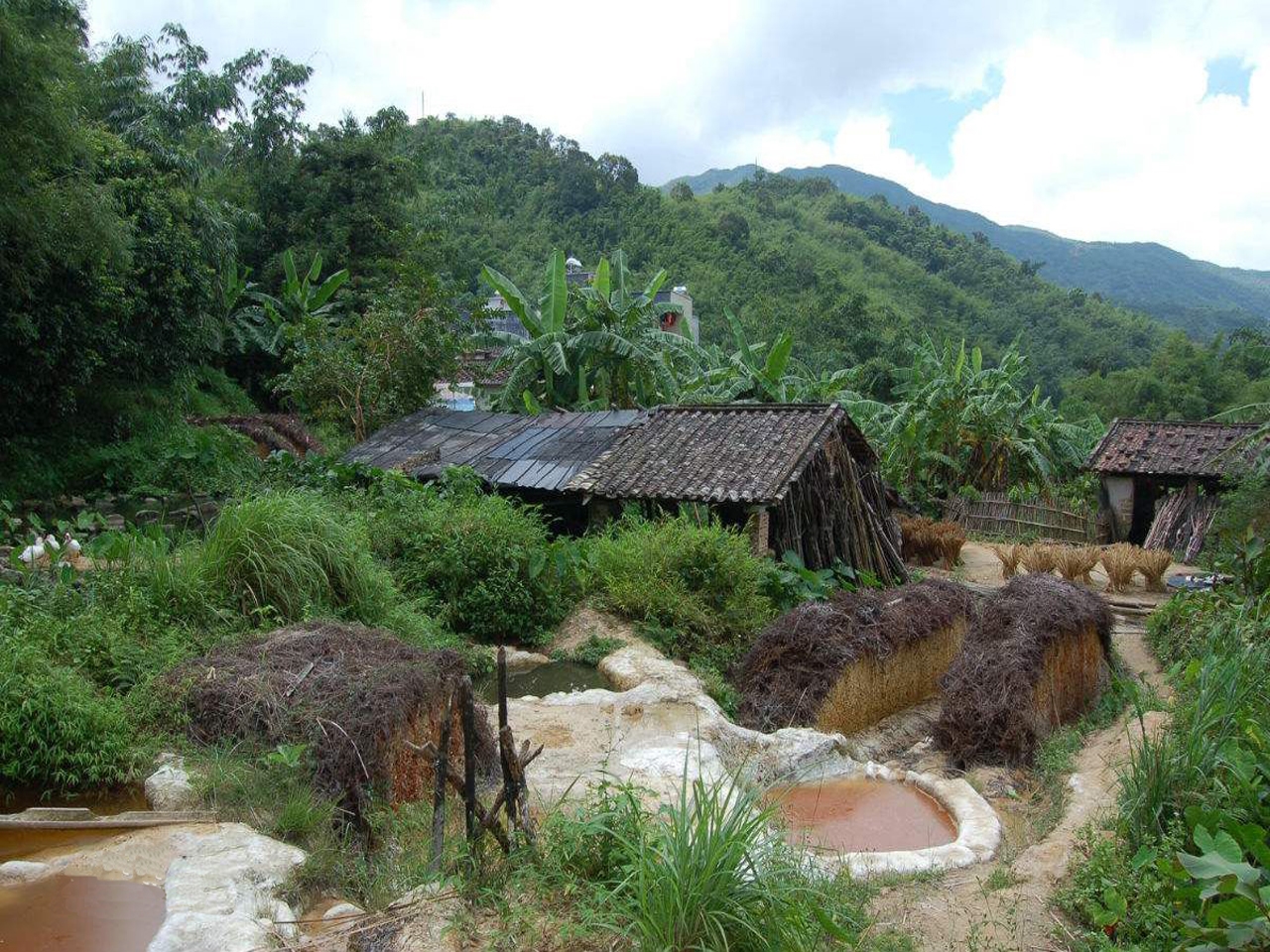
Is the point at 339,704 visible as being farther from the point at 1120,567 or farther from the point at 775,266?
the point at 775,266

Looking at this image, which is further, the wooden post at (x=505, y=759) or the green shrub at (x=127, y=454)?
the green shrub at (x=127, y=454)

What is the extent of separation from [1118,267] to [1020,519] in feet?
316

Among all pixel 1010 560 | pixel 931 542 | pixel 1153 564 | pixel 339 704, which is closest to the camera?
pixel 339 704

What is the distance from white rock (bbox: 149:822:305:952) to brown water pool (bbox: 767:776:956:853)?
9.80 ft

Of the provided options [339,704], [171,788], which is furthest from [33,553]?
[339,704]

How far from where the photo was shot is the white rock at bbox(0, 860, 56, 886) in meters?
4.16

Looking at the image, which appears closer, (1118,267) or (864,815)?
(864,815)

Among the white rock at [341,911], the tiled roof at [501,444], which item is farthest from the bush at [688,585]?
the white rock at [341,911]

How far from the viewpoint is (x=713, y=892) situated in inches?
138

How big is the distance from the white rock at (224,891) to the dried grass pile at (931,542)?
14.6 meters

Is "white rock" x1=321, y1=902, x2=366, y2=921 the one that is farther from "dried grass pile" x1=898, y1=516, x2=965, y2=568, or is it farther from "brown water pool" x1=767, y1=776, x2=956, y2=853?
"dried grass pile" x1=898, y1=516, x2=965, y2=568

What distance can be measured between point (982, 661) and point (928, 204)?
124843mm

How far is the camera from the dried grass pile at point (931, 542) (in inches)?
687

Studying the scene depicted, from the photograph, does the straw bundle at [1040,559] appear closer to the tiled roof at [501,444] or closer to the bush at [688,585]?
the bush at [688,585]
